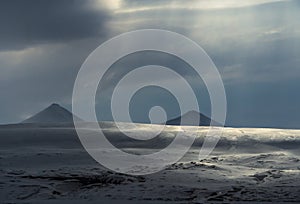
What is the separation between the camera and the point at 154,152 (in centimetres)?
1786

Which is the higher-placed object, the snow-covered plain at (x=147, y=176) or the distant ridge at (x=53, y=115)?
the distant ridge at (x=53, y=115)

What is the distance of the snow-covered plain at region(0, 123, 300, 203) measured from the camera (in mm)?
11670

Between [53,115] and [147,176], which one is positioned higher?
[53,115]

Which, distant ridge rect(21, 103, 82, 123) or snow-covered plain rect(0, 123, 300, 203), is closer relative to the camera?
snow-covered plain rect(0, 123, 300, 203)

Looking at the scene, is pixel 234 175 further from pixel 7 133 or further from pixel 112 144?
pixel 7 133

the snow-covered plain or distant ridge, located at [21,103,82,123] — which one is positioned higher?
distant ridge, located at [21,103,82,123]

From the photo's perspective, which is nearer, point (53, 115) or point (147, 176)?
point (147, 176)

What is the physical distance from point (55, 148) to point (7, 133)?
A: 3259 millimetres

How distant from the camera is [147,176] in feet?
44.7

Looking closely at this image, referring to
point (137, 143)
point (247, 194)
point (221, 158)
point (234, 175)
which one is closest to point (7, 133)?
point (137, 143)

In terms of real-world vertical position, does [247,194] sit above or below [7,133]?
below

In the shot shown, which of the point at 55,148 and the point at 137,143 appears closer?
the point at 55,148

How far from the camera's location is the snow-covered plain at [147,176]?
11.7 m

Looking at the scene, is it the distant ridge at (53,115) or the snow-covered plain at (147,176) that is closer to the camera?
the snow-covered plain at (147,176)
